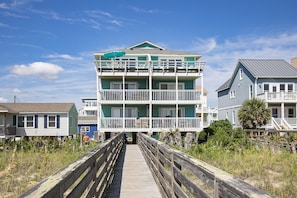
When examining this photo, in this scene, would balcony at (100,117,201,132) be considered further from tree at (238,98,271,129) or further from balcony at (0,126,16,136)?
balcony at (0,126,16,136)

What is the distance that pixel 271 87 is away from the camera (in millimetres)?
33156

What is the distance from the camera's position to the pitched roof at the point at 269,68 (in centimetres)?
3306

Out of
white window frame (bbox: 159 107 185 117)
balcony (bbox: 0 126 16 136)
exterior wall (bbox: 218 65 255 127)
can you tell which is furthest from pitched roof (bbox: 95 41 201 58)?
balcony (bbox: 0 126 16 136)

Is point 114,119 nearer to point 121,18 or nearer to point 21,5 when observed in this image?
point 121,18

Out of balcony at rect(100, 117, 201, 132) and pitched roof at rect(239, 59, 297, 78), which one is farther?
pitched roof at rect(239, 59, 297, 78)

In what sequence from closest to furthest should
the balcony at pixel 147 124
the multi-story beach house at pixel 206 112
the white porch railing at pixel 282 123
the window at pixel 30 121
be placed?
the balcony at pixel 147 124 → the white porch railing at pixel 282 123 → the window at pixel 30 121 → the multi-story beach house at pixel 206 112

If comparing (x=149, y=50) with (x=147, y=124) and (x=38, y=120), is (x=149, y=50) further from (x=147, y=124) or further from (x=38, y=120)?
(x=38, y=120)

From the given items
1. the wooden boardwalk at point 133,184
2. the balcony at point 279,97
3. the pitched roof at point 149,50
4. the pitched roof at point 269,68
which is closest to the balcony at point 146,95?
the pitched roof at point 149,50

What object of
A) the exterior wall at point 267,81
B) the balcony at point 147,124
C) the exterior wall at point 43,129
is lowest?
the exterior wall at point 43,129

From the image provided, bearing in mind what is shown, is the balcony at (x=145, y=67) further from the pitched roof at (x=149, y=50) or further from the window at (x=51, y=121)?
the window at (x=51, y=121)

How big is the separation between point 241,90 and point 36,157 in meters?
29.2

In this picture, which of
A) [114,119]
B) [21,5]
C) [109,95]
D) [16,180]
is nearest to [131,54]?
[109,95]

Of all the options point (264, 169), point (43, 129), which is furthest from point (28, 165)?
point (43, 129)

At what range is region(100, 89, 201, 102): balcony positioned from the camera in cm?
2578
